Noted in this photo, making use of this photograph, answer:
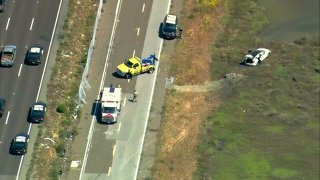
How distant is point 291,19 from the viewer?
112 m

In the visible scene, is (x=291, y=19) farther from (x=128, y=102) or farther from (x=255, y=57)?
(x=128, y=102)

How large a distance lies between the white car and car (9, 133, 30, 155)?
3141 centimetres

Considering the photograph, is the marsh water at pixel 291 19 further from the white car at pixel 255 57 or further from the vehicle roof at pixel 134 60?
the vehicle roof at pixel 134 60

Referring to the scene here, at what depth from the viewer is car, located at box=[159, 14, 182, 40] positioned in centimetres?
10769

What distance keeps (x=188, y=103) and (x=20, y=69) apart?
22.3 meters

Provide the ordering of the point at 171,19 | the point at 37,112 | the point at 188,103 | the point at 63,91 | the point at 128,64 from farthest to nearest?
the point at 171,19 < the point at 128,64 < the point at 188,103 < the point at 63,91 < the point at 37,112

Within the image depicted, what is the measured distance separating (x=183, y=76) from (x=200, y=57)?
15.1 feet

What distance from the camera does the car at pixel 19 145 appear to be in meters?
92.9

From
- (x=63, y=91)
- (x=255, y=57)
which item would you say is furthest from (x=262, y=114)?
(x=63, y=91)

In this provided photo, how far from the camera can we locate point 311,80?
105 meters

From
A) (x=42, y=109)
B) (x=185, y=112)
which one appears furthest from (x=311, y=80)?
(x=42, y=109)

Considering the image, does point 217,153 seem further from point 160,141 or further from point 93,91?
point 93,91

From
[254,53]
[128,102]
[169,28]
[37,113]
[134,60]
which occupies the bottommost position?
[37,113]

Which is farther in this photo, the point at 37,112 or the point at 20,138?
the point at 37,112
